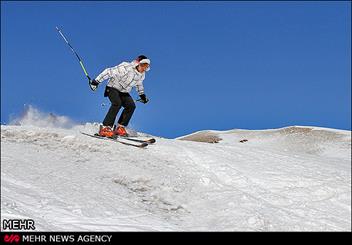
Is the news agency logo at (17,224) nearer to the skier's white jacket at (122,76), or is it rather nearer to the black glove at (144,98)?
the skier's white jacket at (122,76)

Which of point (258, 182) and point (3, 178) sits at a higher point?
point (258, 182)

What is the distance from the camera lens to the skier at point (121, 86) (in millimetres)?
17906

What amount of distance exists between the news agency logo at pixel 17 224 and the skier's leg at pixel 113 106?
992 centimetres

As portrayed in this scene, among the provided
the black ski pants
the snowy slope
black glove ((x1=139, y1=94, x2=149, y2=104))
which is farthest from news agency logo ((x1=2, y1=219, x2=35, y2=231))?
black glove ((x1=139, y1=94, x2=149, y2=104))

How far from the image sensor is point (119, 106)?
59.6 ft

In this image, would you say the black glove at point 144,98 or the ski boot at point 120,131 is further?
the black glove at point 144,98

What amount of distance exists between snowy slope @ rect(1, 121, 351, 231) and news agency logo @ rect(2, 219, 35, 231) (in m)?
0.18

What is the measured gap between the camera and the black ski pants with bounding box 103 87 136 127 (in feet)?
59.2

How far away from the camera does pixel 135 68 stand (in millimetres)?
18031
